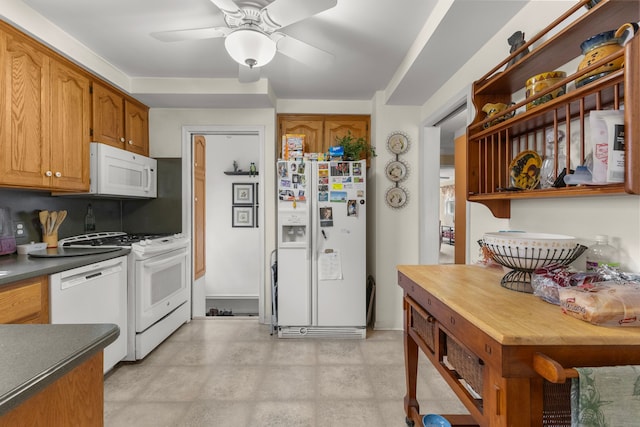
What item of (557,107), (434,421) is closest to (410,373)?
(434,421)

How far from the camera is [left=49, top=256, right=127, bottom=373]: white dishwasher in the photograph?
188 cm

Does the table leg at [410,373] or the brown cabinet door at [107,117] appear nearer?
the table leg at [410,373]

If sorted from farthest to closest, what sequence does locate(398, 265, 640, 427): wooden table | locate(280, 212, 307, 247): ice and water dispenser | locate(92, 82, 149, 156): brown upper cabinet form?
locate(280, 212, 307, 247): ice and water dispenser, locate(92, 82, 149, 156): brown upper cabinet, locate(398, 265, 640, 427): wooden table

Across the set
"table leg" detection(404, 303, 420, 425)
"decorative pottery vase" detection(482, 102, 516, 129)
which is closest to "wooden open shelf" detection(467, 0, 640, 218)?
"decorative pottery vase" detection(482, 102, 516, 129)

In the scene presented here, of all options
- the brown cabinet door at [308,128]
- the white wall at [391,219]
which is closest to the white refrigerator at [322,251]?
the white wall at [391,219]

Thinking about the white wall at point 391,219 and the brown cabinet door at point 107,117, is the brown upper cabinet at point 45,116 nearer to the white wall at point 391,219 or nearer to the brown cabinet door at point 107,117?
the brown cabinet door at point 107,117

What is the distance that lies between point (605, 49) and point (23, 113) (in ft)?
9.61

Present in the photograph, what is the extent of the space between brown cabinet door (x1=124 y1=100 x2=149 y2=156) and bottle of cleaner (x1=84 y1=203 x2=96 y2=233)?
67cm

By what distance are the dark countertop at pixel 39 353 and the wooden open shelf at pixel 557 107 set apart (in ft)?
4.70

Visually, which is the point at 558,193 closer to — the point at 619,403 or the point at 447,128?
the point at 619,403

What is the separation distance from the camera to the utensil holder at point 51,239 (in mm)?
2443

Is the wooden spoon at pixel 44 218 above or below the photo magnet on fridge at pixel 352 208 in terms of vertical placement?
below

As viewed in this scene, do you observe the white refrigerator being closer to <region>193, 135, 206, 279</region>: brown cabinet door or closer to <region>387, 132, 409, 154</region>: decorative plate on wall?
<region>387, 132, 409, 154</region>: decorative plate on wall

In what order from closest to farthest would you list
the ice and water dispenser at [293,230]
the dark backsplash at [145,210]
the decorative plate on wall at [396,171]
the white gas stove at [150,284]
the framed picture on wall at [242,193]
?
the white gas stove at [150,284] < the dark backsplash at [145,210] < the ice and water dispenser at [293,230] < the decorative plate on wall at [396,171] < the framed picture on wall at [242,193]
